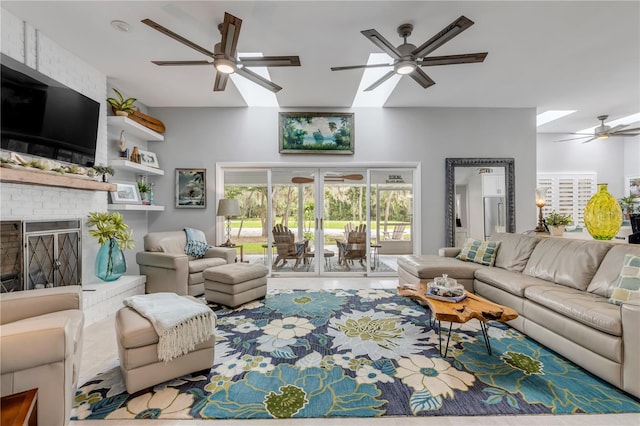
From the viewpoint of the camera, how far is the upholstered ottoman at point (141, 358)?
184 cm

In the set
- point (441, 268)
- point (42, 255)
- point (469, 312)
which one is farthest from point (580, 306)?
point (42, 255)

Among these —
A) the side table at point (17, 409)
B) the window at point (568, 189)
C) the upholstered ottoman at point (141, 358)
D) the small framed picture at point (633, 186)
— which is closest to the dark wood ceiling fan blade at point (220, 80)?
the upholstered ottoman at point (141, 358)

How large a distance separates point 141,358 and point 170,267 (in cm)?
215

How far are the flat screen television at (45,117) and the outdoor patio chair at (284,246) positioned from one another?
115 inches

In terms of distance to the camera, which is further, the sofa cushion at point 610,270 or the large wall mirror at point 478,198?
the large wall mirror at point 478,198

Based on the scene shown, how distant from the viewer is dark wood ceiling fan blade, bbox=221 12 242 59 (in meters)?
2.31

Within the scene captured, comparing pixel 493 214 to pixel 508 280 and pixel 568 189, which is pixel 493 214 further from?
pixel 568 189

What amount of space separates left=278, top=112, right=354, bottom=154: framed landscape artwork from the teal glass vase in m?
2.93

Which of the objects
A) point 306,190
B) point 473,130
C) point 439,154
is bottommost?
point 306,190

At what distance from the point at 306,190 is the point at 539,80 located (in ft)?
12.9

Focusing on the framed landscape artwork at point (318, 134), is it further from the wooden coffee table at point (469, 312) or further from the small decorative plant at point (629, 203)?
the small decorative plant at point (629, 203)

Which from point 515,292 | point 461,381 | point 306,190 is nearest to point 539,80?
point 515,292

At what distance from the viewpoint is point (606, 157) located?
689cm

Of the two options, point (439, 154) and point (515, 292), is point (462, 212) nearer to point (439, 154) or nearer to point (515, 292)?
point (439, 154)
